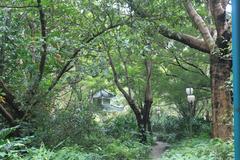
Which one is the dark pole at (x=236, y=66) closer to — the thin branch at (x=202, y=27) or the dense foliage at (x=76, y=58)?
the dense foliage at (x=76, y=58)

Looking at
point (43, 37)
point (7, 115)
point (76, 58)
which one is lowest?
point (7, 115)

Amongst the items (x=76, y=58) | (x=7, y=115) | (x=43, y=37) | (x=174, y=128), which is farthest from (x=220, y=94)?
(x=174, y=128)

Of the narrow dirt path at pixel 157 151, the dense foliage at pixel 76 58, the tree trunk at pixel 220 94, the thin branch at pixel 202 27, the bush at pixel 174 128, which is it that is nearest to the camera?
the dense foliage at pixel 76 58

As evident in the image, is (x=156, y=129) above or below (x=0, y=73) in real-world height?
below

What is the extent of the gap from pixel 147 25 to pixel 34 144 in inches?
139

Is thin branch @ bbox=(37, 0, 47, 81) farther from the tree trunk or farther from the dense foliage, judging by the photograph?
the tree trunk

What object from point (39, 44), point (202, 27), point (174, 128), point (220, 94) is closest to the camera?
point (39, 44)

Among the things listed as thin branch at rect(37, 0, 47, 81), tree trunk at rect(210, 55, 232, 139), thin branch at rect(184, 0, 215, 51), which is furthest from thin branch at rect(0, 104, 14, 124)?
thin branch at rect(184, 0, 215, 51)

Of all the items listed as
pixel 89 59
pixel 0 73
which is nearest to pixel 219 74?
pixel 89 59

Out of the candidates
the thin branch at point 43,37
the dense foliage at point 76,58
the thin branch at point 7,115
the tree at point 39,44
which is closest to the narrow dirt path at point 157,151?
the dense foliage at point 76,58

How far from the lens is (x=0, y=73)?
726cm

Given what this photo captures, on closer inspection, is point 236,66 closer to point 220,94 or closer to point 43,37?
point 43,37

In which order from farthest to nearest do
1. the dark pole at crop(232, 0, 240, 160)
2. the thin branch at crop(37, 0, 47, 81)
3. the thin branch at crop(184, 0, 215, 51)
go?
the thin branch at crop(184, 0, 215, 51) → the thin branch at crop(37, 0, 47, 81) → the dark pole at crop(232, 0, 240, 160)

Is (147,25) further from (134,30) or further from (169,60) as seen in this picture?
(169,60)
